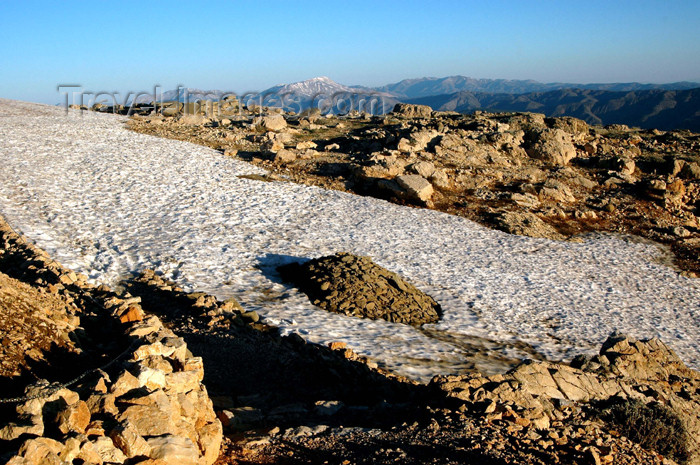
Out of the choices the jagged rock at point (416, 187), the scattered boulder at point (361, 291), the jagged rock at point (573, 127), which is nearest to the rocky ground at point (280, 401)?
the scattered boulder at point (361, 291)

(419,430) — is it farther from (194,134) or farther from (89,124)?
(89,124)

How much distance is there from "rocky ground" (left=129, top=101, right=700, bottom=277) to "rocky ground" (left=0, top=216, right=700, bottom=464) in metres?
14.5

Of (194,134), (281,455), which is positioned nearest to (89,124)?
(194,134)

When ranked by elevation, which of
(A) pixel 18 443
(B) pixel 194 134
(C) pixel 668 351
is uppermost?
(B) pixel 194 134

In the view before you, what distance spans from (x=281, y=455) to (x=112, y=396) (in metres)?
2.13

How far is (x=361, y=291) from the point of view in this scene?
47.5 feet

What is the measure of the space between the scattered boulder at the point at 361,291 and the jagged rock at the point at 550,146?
2204 cm

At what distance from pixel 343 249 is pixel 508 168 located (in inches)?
661

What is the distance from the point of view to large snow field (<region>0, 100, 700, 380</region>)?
44.3ft

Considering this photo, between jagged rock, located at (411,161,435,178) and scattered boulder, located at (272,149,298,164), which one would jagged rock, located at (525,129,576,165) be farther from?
scattered boulder, located at (272,149,298,164)

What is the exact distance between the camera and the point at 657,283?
1903 cm

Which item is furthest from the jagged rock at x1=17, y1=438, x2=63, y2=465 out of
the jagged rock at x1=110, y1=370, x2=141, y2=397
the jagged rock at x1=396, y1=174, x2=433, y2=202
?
the jagged rock at x1=396, y1=174, x2=433, y2=202

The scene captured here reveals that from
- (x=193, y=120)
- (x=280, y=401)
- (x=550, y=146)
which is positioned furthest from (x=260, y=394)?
(x=193, y=120)

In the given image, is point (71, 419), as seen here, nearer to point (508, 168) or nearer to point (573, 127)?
point (508, 168)
